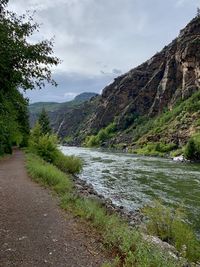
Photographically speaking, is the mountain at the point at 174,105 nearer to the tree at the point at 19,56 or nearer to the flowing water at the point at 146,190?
the flowing water at the point at 146,190

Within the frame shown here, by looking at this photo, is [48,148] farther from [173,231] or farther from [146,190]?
[173,231]

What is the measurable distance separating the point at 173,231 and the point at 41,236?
5.74 meters

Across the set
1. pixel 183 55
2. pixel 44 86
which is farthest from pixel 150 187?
pixel 183 55

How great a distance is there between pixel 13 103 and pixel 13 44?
260cm

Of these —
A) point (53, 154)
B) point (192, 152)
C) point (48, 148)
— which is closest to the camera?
point (53, 154)

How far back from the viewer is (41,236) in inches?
458

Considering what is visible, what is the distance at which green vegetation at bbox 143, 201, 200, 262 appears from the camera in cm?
1328

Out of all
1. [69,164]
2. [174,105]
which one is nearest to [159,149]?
[174,105]

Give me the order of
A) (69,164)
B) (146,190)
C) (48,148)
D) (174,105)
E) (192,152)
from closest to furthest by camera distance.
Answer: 1. (146,190)
2. (69,164)
3. (48,148)
4. (192,152)
5. (174,105)

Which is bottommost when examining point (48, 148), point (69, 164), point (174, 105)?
point (69, 164)

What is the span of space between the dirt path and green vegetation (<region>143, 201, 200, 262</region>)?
137 inches

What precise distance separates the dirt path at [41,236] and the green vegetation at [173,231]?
3472 millimetres

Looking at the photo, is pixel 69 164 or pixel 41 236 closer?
pixel 41 236

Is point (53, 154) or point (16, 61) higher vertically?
point (16, 61)
